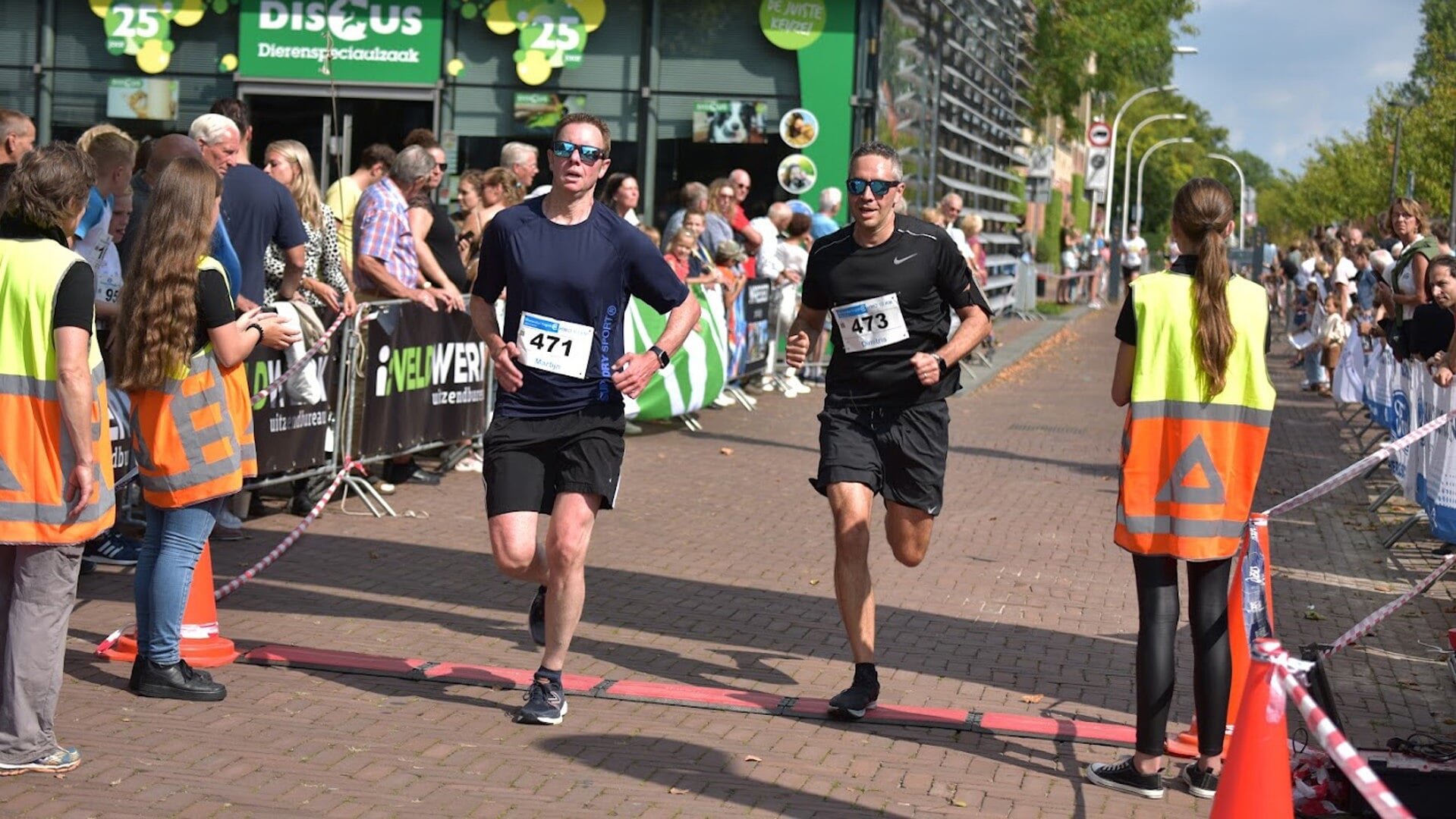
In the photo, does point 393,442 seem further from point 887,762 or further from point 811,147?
point 811,147

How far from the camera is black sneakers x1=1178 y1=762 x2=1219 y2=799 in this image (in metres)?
5.57

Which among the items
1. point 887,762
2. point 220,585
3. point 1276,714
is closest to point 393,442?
point 220,585

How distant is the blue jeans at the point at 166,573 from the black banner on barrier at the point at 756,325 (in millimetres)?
11033

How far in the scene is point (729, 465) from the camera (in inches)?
524

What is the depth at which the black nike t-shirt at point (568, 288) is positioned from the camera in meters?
6.21

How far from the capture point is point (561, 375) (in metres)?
6.24

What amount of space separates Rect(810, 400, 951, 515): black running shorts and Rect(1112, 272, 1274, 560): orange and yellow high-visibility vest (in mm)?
1007

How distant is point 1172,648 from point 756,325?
40.3ft

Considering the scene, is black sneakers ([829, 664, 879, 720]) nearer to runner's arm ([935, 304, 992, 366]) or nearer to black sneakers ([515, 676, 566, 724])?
black sneakers ([515, 676, 566, 724])

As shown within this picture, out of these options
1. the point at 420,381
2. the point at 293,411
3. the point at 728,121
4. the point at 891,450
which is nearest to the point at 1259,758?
the point at 891,450

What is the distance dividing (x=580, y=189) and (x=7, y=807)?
8.51 ft

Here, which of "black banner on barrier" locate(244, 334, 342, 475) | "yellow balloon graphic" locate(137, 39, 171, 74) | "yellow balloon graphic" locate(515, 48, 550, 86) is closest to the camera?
"black banner on barrier" locate(244, 334, 342, 475)

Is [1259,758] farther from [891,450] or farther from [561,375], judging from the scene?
[561,375]

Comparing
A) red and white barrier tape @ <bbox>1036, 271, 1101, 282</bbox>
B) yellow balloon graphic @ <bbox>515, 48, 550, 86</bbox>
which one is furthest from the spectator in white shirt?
red and white barrier tape @ <bbox>1036, 271, 1101, 282</bbox>
